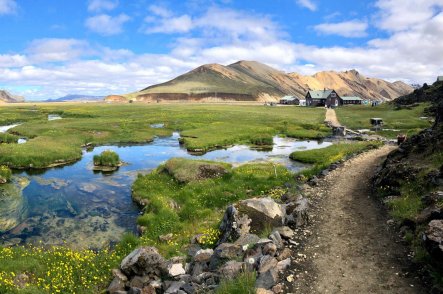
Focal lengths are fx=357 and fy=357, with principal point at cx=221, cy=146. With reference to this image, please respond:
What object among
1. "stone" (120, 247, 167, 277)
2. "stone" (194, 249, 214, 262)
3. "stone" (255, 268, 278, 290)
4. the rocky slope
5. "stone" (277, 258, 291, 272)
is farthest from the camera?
"stone" (194, 249, 214, 262)

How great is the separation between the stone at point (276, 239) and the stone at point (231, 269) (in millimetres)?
2447

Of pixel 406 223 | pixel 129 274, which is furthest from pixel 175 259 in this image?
pixel 406 223

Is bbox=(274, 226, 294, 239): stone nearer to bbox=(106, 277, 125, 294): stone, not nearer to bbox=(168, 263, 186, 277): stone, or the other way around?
bbox=(168, 263, 186, 277): stone

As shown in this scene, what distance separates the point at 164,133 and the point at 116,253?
6109cm

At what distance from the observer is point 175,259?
16.4 meters

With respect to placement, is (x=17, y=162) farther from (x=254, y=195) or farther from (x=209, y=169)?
(x=254, y=195)

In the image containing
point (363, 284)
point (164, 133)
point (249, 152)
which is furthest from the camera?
point (164, 133)

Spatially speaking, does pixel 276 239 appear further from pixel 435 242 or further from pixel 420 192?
pixel 420 192

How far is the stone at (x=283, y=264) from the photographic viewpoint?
13.2 meters

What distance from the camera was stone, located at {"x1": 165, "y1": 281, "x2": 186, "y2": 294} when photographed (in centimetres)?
1295

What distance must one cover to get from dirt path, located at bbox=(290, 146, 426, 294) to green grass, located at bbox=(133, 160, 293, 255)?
22.6 feet

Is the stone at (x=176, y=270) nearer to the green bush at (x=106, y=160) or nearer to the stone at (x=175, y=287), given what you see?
the stone at (x=175, y=287)

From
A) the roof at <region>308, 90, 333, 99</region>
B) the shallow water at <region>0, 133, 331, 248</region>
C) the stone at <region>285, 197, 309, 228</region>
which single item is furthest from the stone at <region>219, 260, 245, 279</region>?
the roof at <region>308, 90, 333, 99</region>

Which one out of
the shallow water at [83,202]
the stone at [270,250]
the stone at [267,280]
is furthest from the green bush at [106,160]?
the stone at [267,280]
